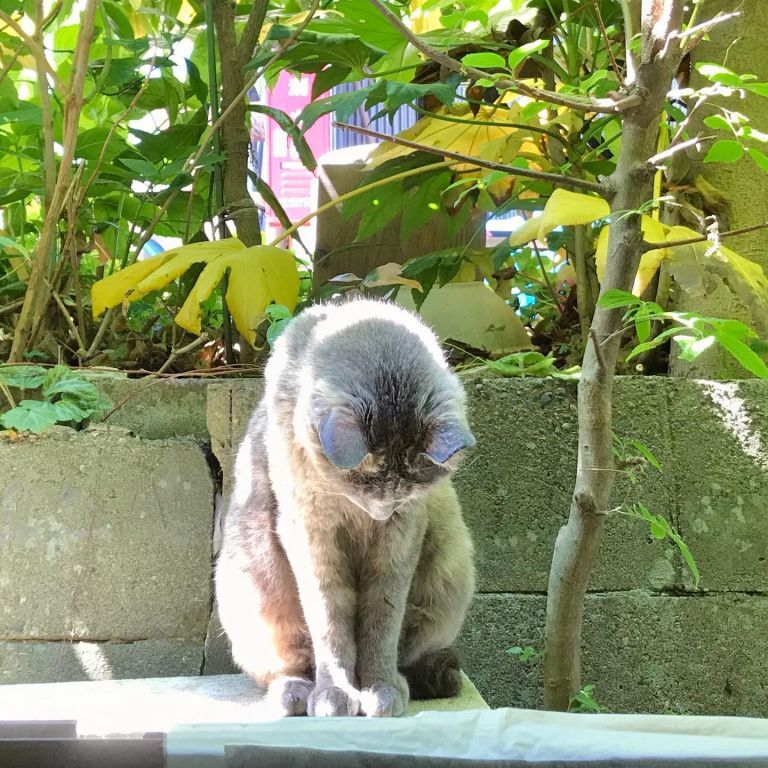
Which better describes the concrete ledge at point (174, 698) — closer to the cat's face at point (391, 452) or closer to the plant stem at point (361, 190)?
the cat's face at point (391, 452)

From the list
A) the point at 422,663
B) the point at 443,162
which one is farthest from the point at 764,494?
the point at 443,162

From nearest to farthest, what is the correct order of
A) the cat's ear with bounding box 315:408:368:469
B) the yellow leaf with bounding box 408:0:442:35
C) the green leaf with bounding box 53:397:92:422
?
the cat's ear with bounding box 315:408:368:469 < the green leaf with bounding box 53:397:92:422 < the yellow leaf with bounding box 408:0:442:35

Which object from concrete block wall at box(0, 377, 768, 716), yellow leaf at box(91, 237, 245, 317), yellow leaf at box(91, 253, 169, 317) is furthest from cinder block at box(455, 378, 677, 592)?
yellow leaf at box(91, 253, 169, 317)

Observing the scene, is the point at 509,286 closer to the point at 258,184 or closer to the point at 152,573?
the point at 258,184

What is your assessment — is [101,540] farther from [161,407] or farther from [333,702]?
[333,702]

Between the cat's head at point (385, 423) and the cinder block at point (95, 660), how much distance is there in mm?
1122

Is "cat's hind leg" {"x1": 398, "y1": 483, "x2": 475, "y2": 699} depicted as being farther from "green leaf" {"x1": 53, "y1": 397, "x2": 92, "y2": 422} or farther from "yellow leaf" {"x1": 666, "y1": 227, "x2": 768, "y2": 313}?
A: "green leaf" {"x1": 53, "y1": 397, "x2": 92, "y2": 422}

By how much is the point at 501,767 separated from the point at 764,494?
6.56 ft

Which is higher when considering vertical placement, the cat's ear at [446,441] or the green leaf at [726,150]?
the green leaf at [726,150]

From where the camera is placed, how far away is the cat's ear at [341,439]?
1.51 m

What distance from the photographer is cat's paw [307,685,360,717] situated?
175cm

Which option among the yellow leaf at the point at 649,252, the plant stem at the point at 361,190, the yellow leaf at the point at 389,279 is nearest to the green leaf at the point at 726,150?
the yellow leaf at the point at 649,252

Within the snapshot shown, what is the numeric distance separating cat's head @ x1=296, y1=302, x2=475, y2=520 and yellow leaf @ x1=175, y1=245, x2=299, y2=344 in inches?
31.5

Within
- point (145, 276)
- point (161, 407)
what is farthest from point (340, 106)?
point (161, 407)
